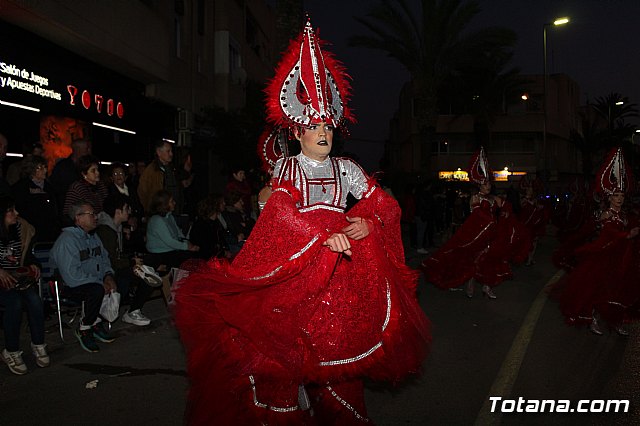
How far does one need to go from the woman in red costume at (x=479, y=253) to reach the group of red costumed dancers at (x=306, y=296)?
6030mm

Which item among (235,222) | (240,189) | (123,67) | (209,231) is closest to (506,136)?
(123,67)

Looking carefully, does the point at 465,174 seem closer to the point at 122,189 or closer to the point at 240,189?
the point at 240,189

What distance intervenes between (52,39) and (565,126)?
52537 mm

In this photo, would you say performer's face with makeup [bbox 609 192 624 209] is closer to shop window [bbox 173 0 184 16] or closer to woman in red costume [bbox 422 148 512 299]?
woman in red costume [bbox 422 148 512 299]

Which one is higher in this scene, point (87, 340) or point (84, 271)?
point (84, 271)

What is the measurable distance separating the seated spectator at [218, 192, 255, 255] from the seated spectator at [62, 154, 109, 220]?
89.0 inches

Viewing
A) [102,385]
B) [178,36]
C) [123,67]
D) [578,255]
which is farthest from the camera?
[178,36]

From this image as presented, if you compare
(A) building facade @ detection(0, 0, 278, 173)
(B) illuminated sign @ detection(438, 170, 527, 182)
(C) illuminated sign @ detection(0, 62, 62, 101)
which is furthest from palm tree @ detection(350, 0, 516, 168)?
(B) illuminated sign @ detection(438, 170, 527, 182)

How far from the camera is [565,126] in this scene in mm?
56750

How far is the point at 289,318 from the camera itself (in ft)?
11.4

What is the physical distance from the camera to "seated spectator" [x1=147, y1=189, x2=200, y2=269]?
8.27m

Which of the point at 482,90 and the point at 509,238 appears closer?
the point at 509,238

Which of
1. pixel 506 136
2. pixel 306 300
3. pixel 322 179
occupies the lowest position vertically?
pixel 306 300

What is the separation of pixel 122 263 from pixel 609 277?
19.6ft
